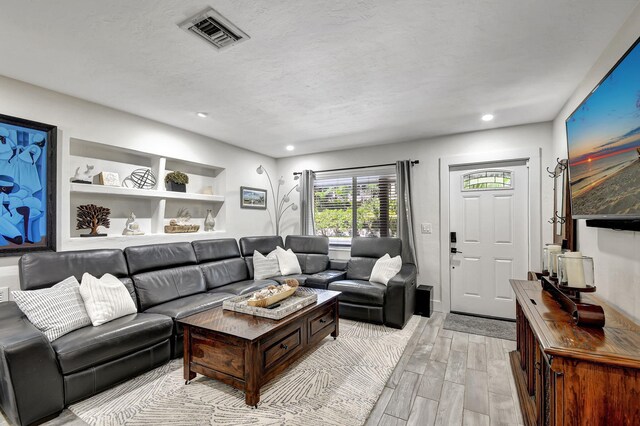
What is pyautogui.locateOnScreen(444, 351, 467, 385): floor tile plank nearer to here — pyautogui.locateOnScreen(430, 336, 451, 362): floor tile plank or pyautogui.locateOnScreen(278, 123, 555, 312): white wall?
pyautogui.locateOnScreen(430, 336, 451, 362): floor tile plank

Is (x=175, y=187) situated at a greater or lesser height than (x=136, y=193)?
greater

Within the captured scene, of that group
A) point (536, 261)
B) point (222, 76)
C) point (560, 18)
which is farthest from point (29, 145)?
point (536, 261)

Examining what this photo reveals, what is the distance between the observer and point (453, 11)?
5.49 ft

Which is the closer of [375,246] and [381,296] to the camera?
[381,296]

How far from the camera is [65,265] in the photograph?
256 cm

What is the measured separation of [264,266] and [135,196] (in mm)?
1887

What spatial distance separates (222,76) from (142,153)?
1763mm

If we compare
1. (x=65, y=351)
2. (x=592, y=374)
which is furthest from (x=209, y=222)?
(x=592, y=374)

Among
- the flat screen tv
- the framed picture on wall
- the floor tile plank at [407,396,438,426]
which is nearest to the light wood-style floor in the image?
the floor tile plank at [407,396,438,426]

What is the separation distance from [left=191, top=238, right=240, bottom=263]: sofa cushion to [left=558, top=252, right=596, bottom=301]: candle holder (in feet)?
12.0

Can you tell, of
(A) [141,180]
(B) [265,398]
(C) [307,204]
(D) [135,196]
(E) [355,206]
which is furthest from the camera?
(C) [307,204]

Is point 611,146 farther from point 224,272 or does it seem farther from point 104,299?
point 224,272

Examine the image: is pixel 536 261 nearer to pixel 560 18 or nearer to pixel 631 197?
pixel 631 197

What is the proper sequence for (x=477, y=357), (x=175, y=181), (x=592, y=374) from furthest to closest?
(x=175, y=181)
(x=477, y=357)
(x=592, y=374)
